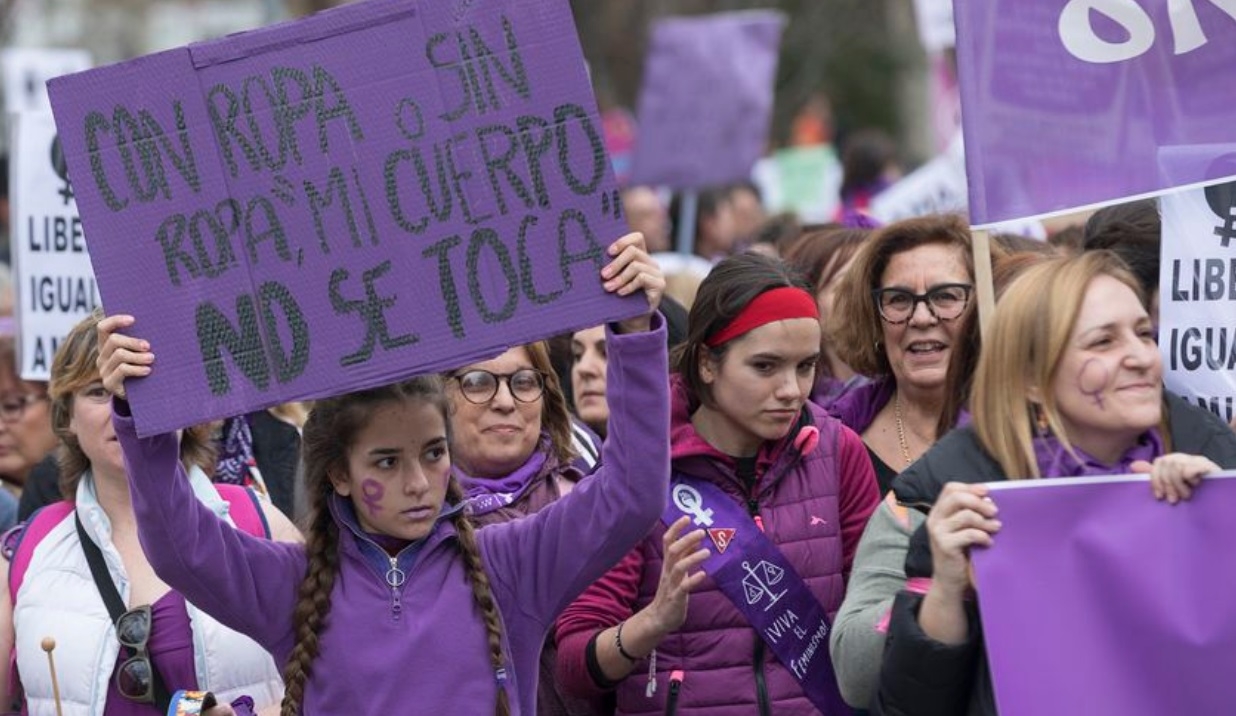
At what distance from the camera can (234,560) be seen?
4375mm

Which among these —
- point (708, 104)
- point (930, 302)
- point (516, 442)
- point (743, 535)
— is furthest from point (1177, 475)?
point (708, 104)

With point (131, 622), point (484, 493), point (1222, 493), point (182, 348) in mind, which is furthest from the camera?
point (484, 493)

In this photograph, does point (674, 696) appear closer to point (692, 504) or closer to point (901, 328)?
point (692, 504)

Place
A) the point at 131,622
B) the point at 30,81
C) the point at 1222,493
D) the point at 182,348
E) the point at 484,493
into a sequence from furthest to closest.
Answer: the point at 30,81, the point at 484,493, the point at 131,622, the point at 182,348, the point at 1222,493

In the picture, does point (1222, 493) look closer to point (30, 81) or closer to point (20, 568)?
point (20, 568)

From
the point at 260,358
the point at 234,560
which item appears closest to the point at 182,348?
the point at 260,358

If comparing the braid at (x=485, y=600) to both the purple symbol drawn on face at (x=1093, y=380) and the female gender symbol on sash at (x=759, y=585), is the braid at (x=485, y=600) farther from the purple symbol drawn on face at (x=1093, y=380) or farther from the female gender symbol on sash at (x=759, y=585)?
the purple symbol drawn on face at (x=1093, y=380)

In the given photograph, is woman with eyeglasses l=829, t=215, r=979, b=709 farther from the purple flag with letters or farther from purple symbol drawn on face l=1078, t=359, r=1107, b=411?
the purple flag with letters

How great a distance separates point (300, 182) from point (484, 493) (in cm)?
132

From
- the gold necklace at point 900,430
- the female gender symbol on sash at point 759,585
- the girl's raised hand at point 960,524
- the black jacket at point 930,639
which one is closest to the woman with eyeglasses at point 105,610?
the female gender symbol on sash at point 759,585

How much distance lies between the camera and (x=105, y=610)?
503 centimetres

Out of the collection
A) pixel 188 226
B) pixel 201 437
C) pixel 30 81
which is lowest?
pixel 201 437

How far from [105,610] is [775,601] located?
150 cm

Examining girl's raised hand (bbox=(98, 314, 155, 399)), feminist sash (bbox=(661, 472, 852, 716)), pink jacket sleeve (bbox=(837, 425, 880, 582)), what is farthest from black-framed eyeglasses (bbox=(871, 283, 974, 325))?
girl's raised hand (bbox=(98, 314, 155, 399))
